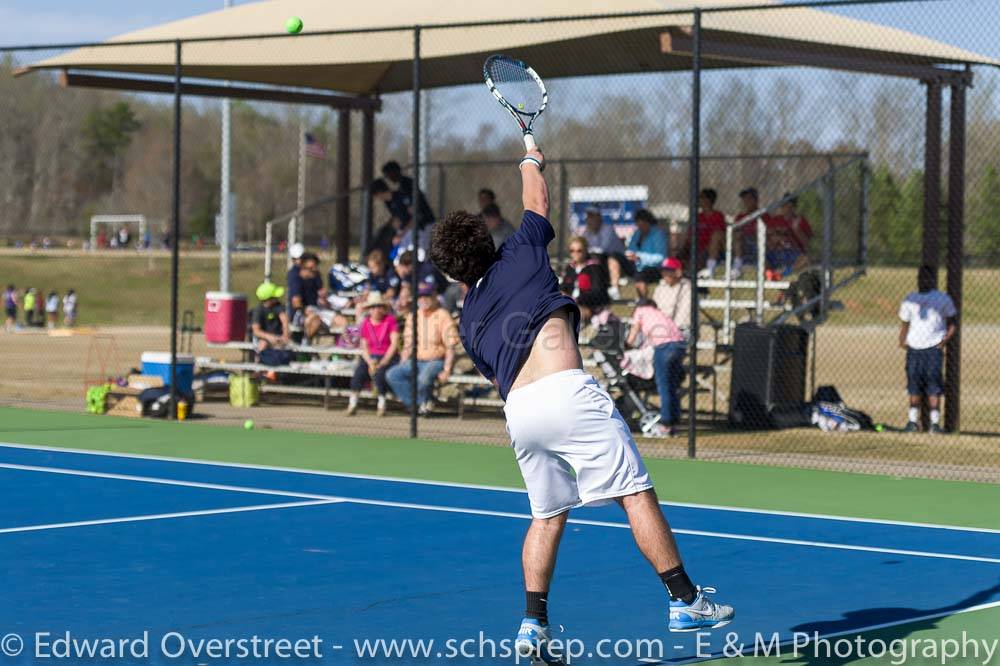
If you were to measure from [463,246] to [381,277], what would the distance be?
449 inches

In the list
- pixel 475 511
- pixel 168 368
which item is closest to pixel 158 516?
pixel 475 511

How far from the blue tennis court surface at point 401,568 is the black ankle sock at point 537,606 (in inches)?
12.8

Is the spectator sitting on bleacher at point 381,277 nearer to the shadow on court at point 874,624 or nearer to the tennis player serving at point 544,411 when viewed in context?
the shadow on court at point 874,624

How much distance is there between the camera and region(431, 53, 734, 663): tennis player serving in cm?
551

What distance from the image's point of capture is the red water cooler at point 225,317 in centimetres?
1773

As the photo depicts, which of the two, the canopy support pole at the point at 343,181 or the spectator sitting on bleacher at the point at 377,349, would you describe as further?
the canopy support pole at the point at 343,181

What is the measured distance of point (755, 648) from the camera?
233 inches

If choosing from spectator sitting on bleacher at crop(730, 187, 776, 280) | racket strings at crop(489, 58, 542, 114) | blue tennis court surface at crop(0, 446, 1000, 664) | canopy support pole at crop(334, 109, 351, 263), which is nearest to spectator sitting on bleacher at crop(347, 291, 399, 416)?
canopy support pole at crop(334, 109, 351, 263)

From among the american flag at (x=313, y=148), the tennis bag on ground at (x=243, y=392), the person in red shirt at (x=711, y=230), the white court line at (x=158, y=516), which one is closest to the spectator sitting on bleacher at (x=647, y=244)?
the person in red shirt at (x=711, y=230)

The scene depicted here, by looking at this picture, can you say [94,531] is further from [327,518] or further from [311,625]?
[311,625]

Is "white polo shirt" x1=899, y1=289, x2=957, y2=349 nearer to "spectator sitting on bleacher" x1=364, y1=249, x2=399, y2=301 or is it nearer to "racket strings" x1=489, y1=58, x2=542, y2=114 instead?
"spectator sitting on bleacher" x1=364, y1=249, x2=399, y2=301

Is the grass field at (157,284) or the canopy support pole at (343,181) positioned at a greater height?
the canopy support pole at (343,181)

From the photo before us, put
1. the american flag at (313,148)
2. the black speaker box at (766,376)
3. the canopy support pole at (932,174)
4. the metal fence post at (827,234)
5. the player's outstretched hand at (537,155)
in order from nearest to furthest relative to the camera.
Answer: the player's outstretched hand at (537,155), the black speaker box at (766,376), the canopy support pole at (932,174), the metal fence post at (827,234), the american flag at (313,148)

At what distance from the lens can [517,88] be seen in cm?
711
